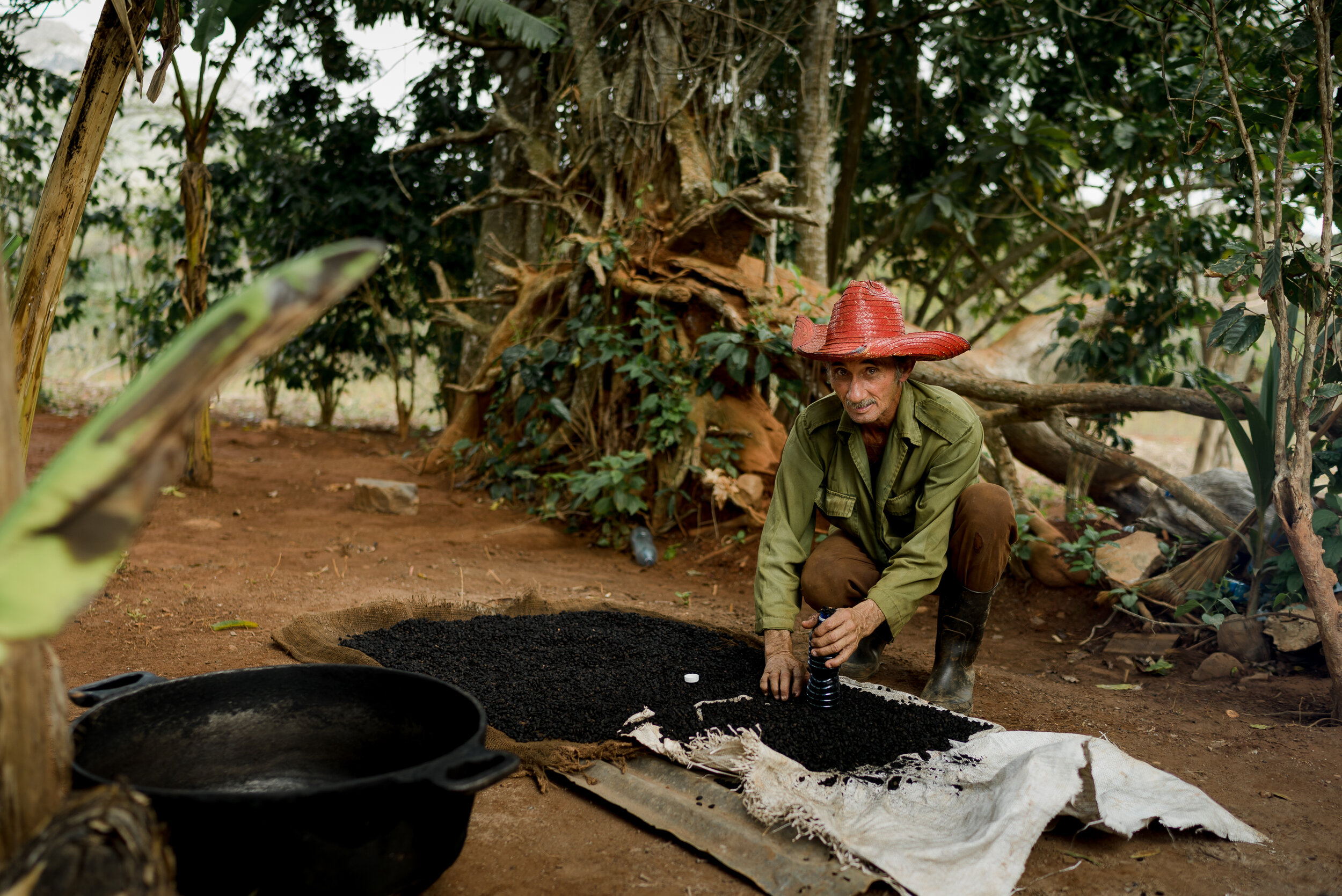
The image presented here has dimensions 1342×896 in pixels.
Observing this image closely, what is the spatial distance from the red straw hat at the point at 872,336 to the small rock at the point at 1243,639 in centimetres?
135

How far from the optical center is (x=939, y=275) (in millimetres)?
7023

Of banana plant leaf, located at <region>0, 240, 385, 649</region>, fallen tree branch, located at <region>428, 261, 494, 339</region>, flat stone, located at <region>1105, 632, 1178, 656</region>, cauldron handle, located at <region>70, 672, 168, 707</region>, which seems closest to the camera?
banana plant leaf, located at <region>0, 240, 385, 649</region>

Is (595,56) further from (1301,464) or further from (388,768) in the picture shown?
(388,768)

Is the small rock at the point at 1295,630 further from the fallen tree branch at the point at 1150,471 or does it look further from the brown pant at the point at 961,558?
the brown pant at the point at 961,558

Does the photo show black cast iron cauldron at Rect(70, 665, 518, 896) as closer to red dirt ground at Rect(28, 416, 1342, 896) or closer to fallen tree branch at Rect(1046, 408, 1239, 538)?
red dirt ground at Rect(28, 416, 1342, 896)

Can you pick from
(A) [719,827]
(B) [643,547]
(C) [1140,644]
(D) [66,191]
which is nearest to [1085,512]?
(C) [1140,644]

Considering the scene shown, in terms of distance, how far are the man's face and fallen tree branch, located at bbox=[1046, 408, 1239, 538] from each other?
1.55m

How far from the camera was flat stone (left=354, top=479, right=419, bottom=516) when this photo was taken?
457cm

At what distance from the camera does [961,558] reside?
2361mm

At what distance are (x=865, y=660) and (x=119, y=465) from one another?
2244 millimetres

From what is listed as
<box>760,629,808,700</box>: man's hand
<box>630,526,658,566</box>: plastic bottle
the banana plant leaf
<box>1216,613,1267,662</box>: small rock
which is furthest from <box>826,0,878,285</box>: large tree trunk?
the banana plant leaf

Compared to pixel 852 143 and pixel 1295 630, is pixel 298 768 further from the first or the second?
pixel 852 143

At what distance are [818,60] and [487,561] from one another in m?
3.27

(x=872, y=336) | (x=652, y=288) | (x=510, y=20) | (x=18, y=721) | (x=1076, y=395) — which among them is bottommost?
(x=18, y=721)
